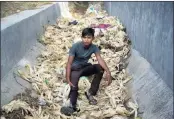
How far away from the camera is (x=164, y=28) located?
17.2ft

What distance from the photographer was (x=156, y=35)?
5.79 m

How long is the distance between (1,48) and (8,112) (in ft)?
4.75

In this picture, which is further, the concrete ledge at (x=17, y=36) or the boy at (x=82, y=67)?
the concrete ledge at (x=17, y=36)

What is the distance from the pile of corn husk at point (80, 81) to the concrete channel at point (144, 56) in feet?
0.81

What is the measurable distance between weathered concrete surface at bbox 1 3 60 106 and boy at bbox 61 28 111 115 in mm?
1134

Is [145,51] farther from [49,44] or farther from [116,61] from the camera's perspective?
[49,44]

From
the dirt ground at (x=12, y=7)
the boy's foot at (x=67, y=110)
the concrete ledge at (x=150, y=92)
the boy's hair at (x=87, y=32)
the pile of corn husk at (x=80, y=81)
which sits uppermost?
the boy's hair at (x=87, y=32)

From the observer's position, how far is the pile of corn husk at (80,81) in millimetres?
5445

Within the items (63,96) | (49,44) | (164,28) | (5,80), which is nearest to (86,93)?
(63,96)

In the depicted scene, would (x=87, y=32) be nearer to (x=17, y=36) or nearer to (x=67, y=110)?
(x=67, y=110)

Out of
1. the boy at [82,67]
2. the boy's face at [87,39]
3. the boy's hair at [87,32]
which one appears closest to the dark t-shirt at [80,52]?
the boy at [82,67]

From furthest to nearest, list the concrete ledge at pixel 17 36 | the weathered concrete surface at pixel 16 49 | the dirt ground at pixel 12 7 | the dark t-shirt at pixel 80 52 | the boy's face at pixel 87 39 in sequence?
the dirt ground at pixel 12 7
the concrete ledge at pixel 17 36
the weathered concrete surface at pixel 16 49
the dark t-shirt at pixel 80 52
the boy's face at pixel 87 39

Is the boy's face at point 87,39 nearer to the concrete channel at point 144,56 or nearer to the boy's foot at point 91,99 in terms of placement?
the boy's foot at point 91,99

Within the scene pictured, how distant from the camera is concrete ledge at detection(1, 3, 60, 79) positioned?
6193 mm
